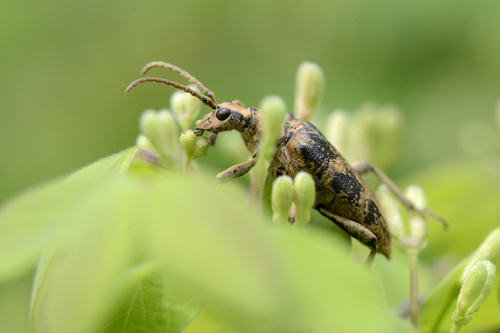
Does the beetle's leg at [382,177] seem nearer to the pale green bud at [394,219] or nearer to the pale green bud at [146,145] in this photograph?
the pale green bud at [394,219]

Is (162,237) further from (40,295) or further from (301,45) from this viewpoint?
(301,45)

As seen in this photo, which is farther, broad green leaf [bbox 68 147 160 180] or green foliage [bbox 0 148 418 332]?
broad green leaf [bbox 68 147 160 180]

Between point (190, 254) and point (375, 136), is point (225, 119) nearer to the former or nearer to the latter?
point (375, 136)

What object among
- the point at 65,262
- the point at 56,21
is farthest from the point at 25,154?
the point at 65,262

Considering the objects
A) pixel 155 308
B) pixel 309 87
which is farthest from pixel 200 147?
pixel 309 87

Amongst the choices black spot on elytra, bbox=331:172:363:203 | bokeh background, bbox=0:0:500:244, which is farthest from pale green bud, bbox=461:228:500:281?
bokeh background, bbox=0:0:500:244

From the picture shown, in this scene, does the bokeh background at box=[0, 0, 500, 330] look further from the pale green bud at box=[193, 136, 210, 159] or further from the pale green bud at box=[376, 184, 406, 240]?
the pale green bud at box=[193, 136, 210, 159]

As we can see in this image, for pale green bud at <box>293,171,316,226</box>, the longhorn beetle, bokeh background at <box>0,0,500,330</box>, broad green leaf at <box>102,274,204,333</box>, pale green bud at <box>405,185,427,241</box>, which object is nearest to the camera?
broad green leaf at <box>102,274,204,333</box>
